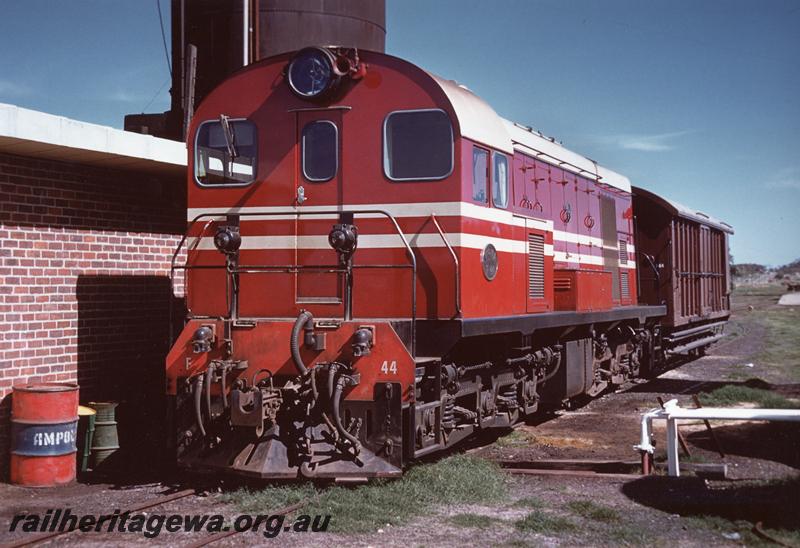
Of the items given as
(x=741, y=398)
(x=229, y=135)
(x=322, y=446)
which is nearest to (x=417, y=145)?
(x=229, y=135)

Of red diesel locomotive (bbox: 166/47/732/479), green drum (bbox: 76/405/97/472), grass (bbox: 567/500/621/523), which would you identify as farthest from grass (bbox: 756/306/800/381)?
green drum (bbox: 76/405/97/472)

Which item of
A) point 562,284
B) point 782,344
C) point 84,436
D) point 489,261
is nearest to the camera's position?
point 489,261

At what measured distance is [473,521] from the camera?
6.66 metres

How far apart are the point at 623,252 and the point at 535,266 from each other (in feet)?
18.7

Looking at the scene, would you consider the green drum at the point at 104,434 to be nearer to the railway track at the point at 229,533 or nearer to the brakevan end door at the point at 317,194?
the brakevan end door at the point at 317,194

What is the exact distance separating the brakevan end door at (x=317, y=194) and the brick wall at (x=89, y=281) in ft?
4.48

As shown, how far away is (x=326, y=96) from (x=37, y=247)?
11.6 feet

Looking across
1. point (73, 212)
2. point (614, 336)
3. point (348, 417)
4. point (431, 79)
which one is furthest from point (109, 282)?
point (614, 336)

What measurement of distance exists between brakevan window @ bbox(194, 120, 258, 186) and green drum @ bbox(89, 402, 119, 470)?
2.70 meters

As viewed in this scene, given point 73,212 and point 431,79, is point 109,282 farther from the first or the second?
point 431,79

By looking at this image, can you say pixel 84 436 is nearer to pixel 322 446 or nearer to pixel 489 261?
pixel 322 446

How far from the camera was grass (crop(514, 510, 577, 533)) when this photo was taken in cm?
646

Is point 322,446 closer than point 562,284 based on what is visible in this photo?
Yes

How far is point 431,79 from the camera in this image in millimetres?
7852
